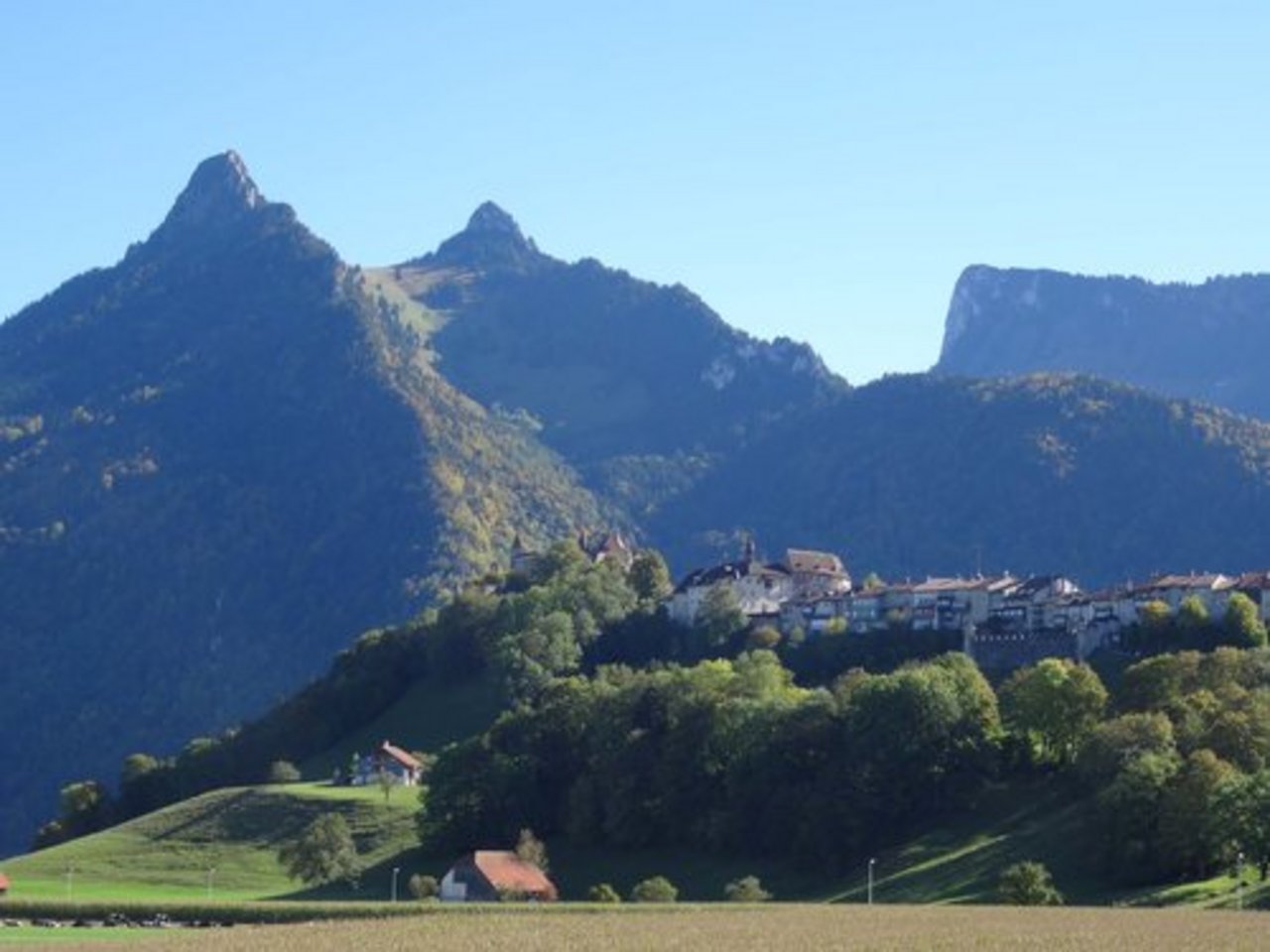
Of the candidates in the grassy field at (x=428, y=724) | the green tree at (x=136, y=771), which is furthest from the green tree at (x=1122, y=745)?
the green tree at (x=136, y=771)

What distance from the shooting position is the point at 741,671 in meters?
157

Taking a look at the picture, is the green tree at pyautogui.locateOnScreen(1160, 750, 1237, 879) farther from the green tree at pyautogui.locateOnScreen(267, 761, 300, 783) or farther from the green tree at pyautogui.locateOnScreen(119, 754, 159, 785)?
the green tree at pyautogui.locateOnScreen(119, 754, 159, 785)

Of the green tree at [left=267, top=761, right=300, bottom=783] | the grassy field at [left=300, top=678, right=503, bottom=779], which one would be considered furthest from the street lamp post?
the green tree at [left=267, top=761, right=300, bottom=783]

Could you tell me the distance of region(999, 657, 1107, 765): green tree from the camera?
429 feet

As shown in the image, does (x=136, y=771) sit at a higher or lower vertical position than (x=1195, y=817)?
higher

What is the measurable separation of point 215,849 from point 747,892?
163ft

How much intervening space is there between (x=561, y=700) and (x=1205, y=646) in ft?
144

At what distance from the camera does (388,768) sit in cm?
17200

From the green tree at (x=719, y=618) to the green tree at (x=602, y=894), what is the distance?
66.8 m

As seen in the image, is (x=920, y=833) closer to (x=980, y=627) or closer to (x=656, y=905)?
(x=656, y=905)

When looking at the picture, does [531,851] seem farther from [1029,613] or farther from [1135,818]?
[1029,613]

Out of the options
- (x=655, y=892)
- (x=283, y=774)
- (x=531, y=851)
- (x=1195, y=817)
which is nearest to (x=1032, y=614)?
(x=283, y=774)

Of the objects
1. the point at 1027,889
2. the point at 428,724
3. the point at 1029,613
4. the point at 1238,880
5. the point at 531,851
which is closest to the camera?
the point at 1238,880

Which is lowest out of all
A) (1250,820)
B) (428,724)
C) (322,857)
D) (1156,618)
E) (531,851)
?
(531,851)
